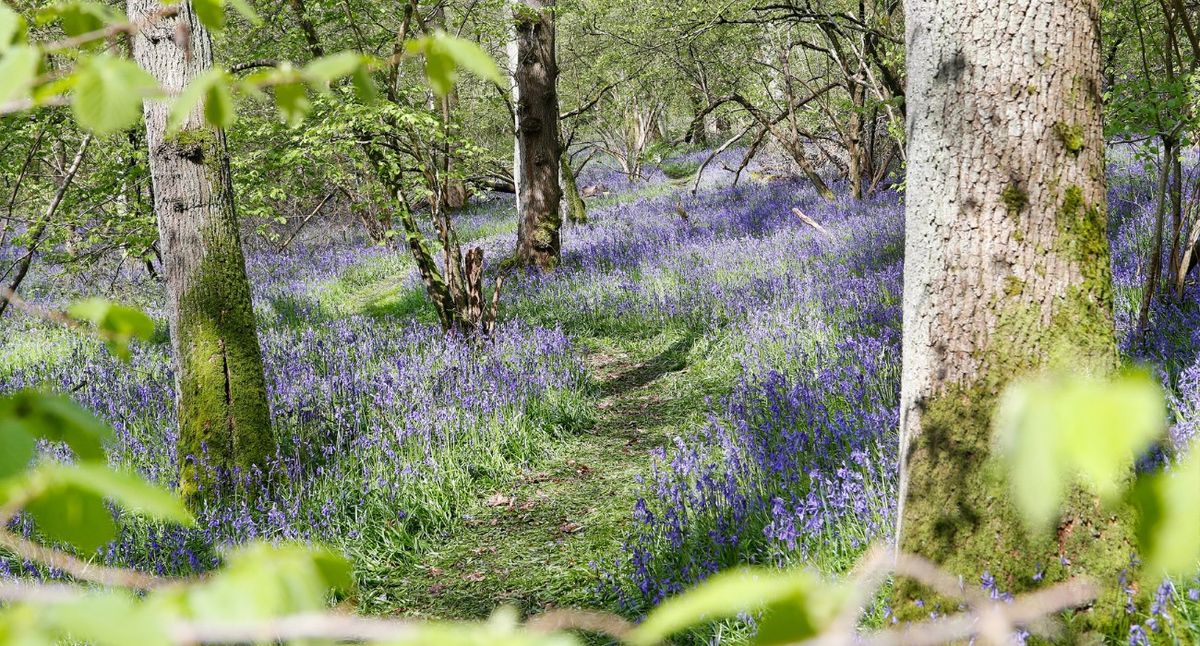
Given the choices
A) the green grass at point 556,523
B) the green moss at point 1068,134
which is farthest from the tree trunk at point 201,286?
the green moss at point 1068,134

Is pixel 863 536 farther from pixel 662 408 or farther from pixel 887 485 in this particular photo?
pixel 662 408

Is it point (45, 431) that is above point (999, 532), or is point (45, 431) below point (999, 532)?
above

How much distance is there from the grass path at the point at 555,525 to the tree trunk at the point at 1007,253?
6.64 ft

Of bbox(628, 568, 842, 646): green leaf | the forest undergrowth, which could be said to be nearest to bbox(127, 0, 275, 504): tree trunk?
the forest undergrowth

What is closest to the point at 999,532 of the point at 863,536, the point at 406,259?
the point at 863,536

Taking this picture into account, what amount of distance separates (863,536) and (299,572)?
312 centimetres

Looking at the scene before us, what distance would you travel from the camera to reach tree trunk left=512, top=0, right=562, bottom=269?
10352 mm

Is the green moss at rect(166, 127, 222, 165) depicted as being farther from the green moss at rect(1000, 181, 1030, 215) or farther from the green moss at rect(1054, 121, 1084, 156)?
the green moss at rect(1054, 121, 1084, 156)

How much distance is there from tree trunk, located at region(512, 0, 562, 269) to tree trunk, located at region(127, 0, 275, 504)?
631cm

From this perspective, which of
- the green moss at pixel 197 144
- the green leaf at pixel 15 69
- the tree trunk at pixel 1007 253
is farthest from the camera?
the green moss at pixel 197 144

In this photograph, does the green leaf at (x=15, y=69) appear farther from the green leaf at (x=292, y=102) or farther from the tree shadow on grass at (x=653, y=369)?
the tree shadow on grass at (x=653, y=369)

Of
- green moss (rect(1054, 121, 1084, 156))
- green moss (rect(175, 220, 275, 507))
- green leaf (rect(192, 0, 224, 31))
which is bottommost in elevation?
green moss (rect(175, 220, 275, 507))

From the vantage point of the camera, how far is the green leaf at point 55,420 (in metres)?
0.91

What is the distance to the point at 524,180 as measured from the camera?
1071 cm
